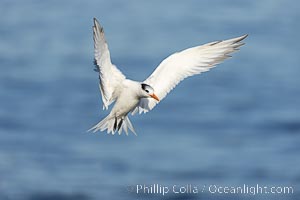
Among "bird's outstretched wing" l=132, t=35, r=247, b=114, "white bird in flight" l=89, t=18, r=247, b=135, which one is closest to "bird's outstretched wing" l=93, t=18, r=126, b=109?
"white bird in flight" l=89, t=18, r=247, b=135

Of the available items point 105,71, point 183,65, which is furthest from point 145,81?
point 105,71

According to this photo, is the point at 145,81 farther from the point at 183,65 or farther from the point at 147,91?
the point at 147,91

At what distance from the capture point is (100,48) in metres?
7.54

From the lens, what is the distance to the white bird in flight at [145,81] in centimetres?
809

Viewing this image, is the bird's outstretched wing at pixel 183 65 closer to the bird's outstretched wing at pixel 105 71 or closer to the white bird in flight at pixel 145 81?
the white bird in flight at pixel 145 81

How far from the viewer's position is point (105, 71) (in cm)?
791

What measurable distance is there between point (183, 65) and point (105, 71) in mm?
1315

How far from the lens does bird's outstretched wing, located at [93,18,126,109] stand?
749cm

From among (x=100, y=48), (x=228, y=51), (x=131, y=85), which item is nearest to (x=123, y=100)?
(x=131, y=85)

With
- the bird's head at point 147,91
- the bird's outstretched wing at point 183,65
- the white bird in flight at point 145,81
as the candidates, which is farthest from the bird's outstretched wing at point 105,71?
the bird's outstretched wing at point 183,65

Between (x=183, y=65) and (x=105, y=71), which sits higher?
(x=183, y=65)

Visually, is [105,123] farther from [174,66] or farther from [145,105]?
[174,66]

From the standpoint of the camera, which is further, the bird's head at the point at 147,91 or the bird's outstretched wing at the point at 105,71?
the bird's head at the point at 147,91

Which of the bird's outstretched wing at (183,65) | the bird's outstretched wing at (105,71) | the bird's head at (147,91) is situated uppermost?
the bird's outstretched wing at (183,65)
